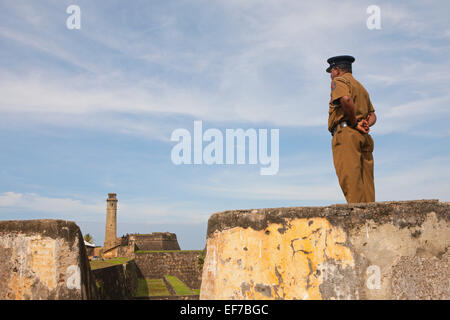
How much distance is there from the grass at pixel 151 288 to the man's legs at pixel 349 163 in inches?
691

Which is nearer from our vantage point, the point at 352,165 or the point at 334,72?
the point at 352,165

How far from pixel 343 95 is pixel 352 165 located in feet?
2.24

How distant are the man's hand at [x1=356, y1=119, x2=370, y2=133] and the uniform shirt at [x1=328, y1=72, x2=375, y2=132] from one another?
0.05m

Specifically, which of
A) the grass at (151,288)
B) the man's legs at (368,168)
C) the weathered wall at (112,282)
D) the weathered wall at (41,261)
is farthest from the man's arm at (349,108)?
the grass at (151,288)

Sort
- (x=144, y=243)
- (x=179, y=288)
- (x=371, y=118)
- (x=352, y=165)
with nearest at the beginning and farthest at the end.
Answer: (x=352, y=165) < (x=371, y=118) < (x=179, y=288) < (x=144, y=243)

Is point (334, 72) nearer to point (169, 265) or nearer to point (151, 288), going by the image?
point (151, 288)

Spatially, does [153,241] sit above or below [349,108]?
below

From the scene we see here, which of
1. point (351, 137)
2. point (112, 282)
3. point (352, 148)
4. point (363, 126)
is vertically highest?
point (363, 126)

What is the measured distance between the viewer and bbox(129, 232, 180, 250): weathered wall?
35156 mm

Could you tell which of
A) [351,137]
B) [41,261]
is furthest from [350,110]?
[41,261]

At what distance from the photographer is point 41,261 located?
Answer: 371 cm

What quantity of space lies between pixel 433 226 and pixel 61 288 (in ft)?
10.1
